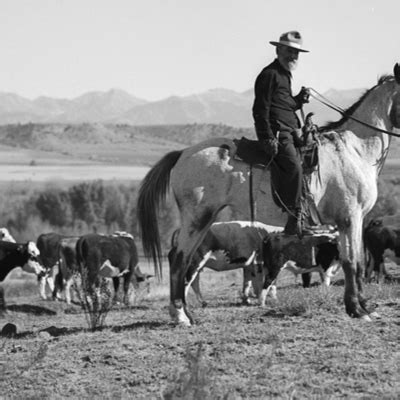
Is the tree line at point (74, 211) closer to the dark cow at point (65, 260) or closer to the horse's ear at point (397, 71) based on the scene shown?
the dark cow at point (65, 260)

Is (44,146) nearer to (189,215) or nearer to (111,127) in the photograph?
(111,127)

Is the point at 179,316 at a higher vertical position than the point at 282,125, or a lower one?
lower

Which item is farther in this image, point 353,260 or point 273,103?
point 353,260

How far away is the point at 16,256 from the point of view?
21422 mm

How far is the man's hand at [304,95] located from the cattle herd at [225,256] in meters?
4.93

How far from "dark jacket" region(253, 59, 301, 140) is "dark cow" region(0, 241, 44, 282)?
10989 mm

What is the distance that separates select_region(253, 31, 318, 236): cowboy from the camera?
1119 cm

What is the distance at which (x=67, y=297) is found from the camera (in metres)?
22.1

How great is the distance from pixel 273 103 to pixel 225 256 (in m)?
7.44

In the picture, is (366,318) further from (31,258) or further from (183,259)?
(31,258)

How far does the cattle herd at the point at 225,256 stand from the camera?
17938 millimetres

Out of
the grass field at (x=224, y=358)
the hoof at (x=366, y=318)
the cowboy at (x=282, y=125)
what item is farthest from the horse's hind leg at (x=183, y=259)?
the hoof at (x=366, y=318)

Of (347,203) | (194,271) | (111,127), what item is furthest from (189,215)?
(111,127)

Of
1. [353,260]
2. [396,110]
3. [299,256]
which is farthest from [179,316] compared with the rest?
[299,256]
